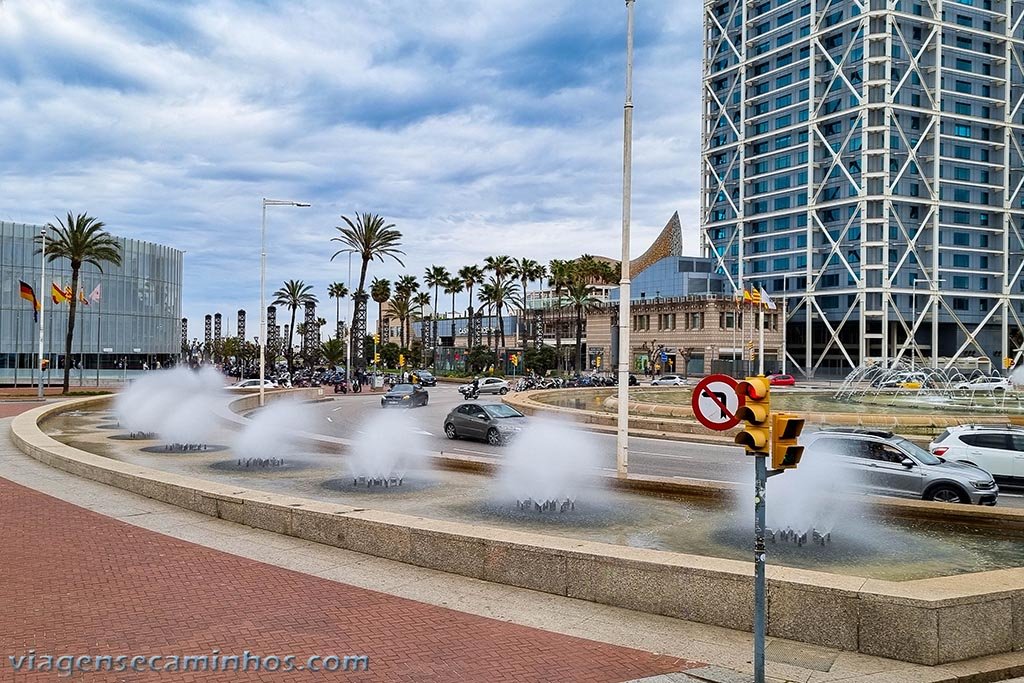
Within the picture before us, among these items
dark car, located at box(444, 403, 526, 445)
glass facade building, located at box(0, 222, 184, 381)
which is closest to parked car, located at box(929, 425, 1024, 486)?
dark car, located at box(444, 403, 526, 445)

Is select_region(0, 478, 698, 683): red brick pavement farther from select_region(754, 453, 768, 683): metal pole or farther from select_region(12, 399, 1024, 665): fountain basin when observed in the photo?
select_region(12, 399, 1024, 665): fountain basin

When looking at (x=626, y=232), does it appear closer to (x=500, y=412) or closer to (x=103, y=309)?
(x=500, y=412)

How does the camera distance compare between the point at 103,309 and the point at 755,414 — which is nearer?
the point at 755,414

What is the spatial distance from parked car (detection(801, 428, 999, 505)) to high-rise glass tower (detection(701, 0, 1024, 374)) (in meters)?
82.5

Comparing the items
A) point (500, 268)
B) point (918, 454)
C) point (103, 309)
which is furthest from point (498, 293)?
point (918, 454)

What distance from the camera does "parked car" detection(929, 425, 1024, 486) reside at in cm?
1697

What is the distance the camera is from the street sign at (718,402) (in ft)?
20.6

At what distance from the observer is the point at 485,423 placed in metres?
26.5

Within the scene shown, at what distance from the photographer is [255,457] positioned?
18.8 m

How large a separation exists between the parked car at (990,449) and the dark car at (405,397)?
31995 millimetres

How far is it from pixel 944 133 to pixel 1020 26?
2024 cm

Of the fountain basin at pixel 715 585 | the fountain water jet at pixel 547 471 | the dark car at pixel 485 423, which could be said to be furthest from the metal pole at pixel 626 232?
the dark car at pixel 485 423

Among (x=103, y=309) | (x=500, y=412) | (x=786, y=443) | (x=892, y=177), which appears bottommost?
(x=500, y=412)

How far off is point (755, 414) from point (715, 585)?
2178 millimetres
